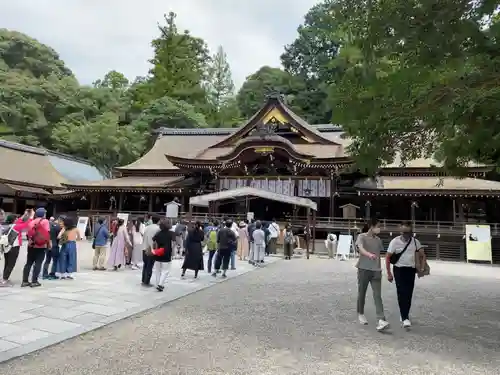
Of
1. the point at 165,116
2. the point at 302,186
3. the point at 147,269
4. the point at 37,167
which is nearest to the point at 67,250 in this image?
the point at 147,269

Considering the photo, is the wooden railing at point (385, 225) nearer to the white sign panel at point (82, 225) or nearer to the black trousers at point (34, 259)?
the white sign panel at point (82, 225)

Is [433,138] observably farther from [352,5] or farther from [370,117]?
[352,5]

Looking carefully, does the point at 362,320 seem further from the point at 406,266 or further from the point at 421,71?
the point at 421,71

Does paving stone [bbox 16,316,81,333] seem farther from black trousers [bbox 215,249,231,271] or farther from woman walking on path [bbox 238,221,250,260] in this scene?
woman walking on path [bbox 238,221,250,260]

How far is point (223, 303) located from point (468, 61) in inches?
200

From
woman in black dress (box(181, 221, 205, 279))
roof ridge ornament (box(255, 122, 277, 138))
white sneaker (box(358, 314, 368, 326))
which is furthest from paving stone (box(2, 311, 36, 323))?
roof ridge ornament (box(255, 122, 277, 138))

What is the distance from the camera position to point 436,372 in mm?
3711

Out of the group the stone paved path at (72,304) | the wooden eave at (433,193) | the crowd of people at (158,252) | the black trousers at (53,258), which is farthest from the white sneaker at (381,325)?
the wooden eave at (433,193)

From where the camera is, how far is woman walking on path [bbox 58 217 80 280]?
7934 mm

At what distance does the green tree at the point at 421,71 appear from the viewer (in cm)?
457

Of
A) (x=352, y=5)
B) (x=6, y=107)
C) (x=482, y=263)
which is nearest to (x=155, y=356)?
(x=352, y=5)

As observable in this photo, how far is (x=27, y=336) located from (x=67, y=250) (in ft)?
13.5

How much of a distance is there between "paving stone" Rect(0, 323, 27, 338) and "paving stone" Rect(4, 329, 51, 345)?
0.31 ft

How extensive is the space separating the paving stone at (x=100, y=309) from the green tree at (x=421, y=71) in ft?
14.3
